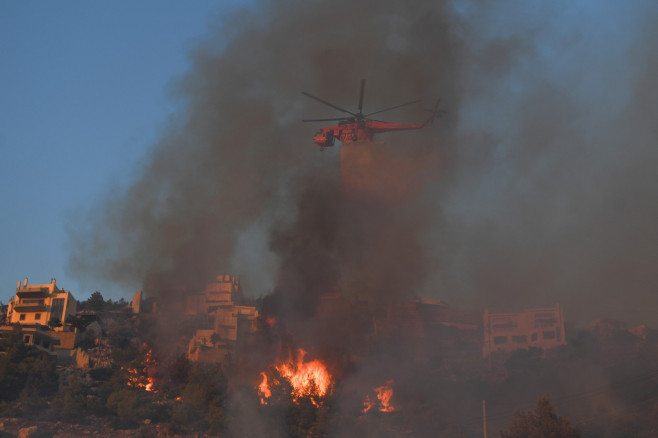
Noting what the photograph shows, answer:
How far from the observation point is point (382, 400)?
220ft

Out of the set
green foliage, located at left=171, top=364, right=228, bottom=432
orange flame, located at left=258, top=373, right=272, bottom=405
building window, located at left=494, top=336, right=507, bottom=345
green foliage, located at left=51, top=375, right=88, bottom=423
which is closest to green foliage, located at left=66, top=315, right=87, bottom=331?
green foliage, located at left=51, top=375, right=88, bottom=423

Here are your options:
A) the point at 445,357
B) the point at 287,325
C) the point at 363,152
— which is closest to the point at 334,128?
the point at 363,152

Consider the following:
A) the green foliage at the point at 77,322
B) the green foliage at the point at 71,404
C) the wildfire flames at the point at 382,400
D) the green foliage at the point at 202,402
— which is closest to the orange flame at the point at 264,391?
the green foliage at the point at 202,402

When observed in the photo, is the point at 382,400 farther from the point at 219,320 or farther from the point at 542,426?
the point at 219,320

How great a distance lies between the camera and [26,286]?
7962 centimetres

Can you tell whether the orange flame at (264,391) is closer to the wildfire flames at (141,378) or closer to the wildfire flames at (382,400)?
the wildfire flames at (382,400)

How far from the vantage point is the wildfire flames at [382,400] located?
65125 millimetres

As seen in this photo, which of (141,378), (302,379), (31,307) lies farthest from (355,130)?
(31,307)

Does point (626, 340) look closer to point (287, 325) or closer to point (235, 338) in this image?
point (287, 325)

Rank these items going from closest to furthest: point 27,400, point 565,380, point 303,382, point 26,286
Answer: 1. point 27,400
2. point 303,382
3. point 565,380
4. point 26,286

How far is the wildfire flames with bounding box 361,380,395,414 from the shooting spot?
214 feet

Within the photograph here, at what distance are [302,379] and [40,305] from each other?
32813 millimetres

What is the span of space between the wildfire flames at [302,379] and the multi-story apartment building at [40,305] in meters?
27.2

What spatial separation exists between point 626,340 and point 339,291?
38.3m
